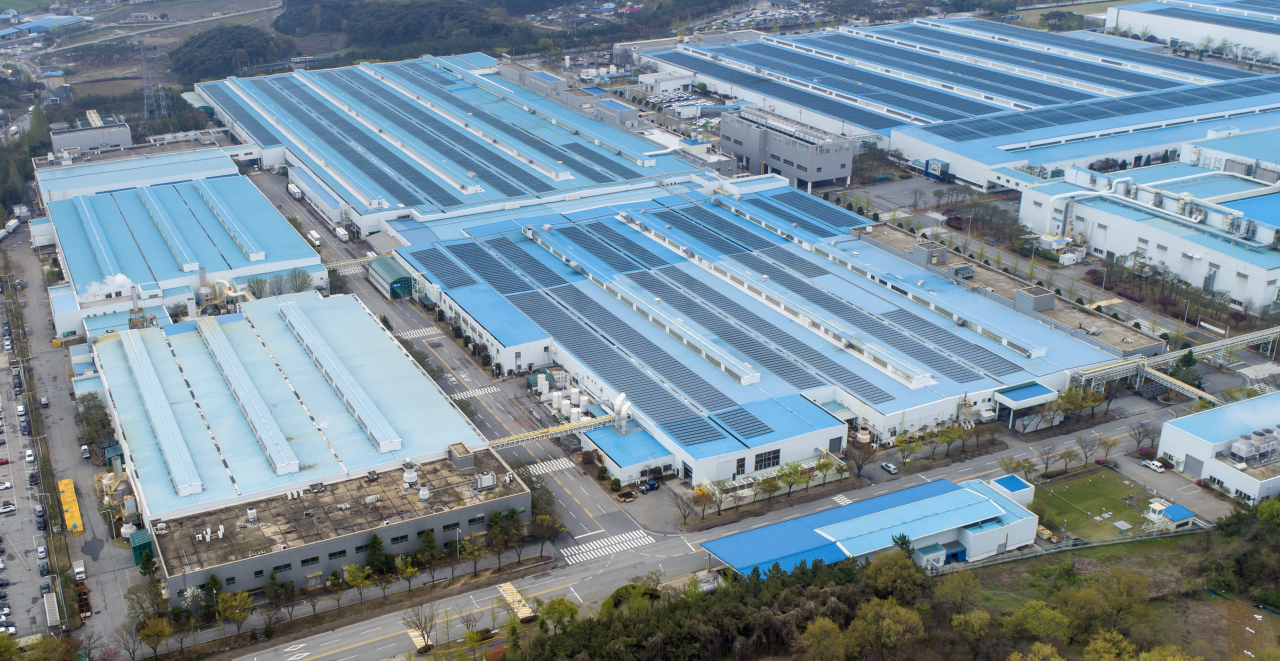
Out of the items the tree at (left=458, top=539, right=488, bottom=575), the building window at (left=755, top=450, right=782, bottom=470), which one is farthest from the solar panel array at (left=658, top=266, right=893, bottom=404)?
the tree at (left=458, top=539, right=488, bottom=575)

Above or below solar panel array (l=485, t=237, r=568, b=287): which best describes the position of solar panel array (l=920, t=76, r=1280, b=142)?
above

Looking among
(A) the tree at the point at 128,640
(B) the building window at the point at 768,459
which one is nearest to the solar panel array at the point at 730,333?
(B) the building window at the point at 768,459

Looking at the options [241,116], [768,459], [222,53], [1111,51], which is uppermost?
[222,53]

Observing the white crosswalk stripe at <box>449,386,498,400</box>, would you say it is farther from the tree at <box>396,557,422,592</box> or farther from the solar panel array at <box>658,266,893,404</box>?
the tree at <box>396,557,422,592</box>

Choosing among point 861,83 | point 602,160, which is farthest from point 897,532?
point 861,83

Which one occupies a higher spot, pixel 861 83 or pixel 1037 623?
pixel 861 83

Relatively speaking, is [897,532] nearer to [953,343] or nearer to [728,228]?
[953,343]

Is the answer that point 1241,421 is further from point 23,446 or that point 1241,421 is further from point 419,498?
point 23,446
